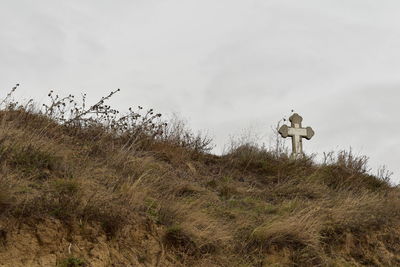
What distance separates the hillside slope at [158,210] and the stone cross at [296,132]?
2.17m

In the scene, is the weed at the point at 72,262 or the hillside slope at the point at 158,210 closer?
the weed at the point at 72,262

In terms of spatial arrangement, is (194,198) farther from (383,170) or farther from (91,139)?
(383,170)

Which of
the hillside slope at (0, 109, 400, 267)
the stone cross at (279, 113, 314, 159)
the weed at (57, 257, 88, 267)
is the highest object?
the stone cross at (279, 113, 314, 159)

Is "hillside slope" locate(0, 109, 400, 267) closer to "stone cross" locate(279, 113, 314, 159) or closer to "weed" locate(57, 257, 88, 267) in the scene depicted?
"weed" locate(57, 257, 88, 267)

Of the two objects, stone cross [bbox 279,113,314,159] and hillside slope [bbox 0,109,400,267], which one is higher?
stone cross [bbox 279,113,314,159]

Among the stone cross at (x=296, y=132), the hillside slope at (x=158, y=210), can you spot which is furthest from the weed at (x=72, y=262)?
the stone cross at (x=296, y=132)

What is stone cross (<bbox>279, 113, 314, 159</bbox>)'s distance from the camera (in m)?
11.1

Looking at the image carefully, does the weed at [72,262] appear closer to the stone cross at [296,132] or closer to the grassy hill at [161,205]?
the grassy hill at [161,205]

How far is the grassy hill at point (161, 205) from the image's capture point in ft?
15.0

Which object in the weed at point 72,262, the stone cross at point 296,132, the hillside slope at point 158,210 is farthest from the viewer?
the stone cross at point 296,132

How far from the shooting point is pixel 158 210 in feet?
18.1

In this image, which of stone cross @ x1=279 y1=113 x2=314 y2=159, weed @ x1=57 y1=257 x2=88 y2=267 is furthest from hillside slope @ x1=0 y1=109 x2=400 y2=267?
stone cross @ x1=279 y1=113 x2=314 y2=159

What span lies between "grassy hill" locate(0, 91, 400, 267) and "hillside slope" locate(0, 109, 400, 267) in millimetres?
13

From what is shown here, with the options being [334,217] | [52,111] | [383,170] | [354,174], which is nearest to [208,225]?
[334,217]
